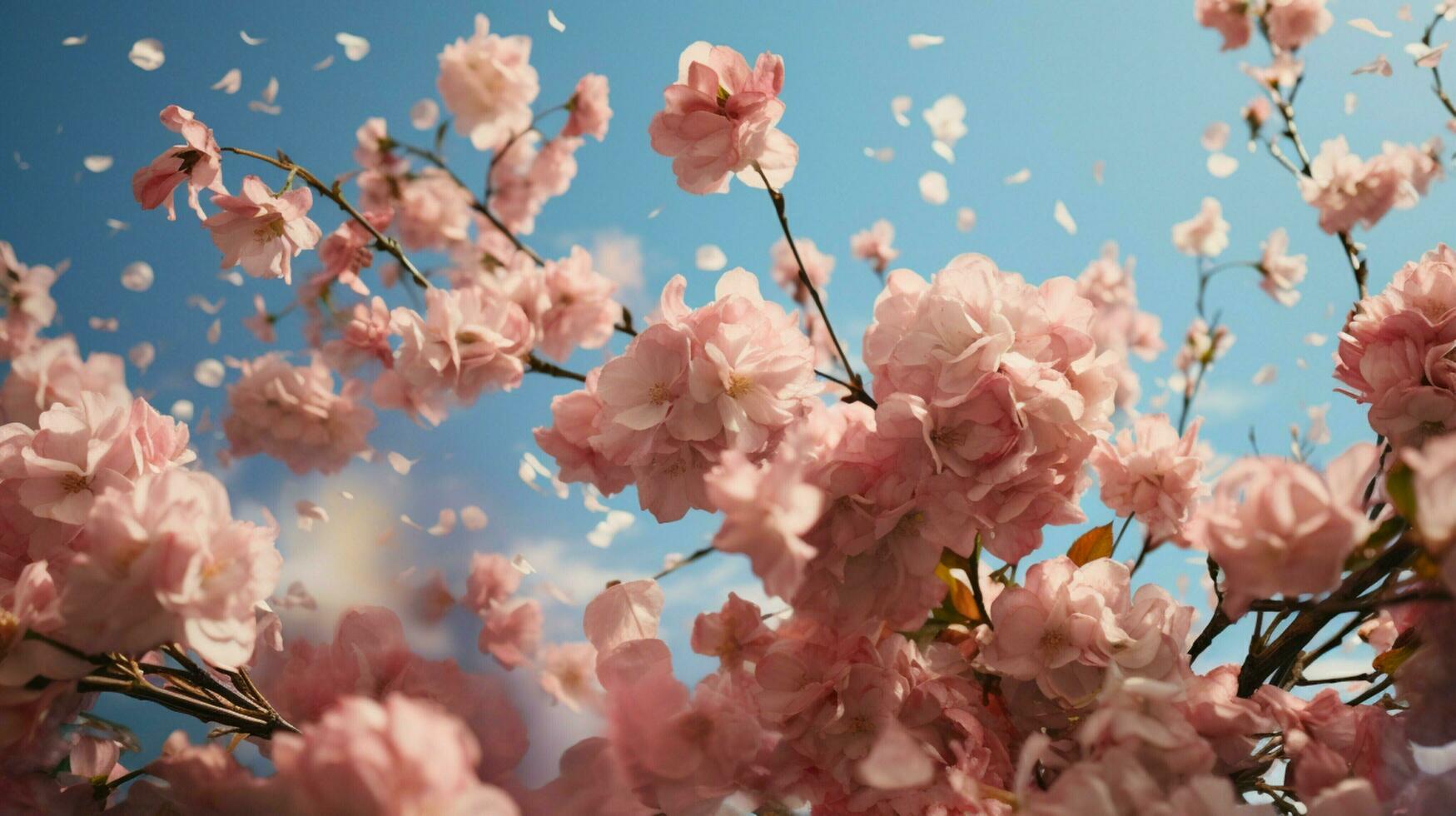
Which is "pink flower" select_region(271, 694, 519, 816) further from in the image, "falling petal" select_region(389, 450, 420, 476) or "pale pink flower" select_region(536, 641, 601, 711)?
"falling petal" select_region(389, 450, 420, 476)

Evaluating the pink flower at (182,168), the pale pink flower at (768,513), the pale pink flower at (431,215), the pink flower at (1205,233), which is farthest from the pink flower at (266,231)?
the pink flower at (1205,233)

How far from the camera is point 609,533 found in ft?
3.37

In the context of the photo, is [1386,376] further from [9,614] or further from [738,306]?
[9,614]

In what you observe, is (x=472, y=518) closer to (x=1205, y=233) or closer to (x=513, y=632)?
(x=513, y=632)

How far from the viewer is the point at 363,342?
95 centimetres

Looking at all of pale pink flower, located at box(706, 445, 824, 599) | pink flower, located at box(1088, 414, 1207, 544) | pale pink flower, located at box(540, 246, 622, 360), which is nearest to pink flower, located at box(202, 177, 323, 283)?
pale pink flower, located at box(540, 246, 622, 360)

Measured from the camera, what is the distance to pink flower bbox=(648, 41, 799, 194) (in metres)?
0.56

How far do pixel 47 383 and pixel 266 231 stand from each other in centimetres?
48

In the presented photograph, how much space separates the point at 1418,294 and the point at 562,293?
86 cm

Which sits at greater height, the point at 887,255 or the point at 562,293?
the point at 887,255

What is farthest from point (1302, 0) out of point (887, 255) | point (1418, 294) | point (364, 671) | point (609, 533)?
point (364, 671)

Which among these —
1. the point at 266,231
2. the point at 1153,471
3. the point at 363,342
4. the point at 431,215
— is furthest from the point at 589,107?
the point at 1153,471

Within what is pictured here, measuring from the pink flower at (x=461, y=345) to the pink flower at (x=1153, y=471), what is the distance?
562 millimetres

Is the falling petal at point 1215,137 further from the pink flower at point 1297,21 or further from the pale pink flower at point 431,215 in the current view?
the pale pink flower at point 431,215
